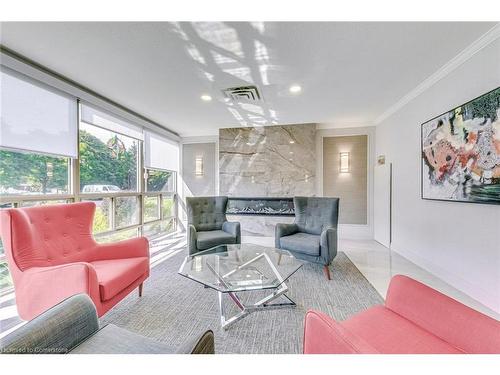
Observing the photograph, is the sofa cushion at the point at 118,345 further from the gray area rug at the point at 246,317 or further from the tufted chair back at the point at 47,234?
the tufted chair back at the point at 47,234

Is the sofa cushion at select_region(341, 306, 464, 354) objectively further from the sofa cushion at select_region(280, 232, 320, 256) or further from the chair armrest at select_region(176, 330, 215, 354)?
the sofa cushion at select_region(280, 232, 320, 256)

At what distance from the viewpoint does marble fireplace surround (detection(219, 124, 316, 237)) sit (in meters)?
4.60

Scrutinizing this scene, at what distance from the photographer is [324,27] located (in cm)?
175

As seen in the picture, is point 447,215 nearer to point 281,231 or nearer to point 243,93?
point 281,231

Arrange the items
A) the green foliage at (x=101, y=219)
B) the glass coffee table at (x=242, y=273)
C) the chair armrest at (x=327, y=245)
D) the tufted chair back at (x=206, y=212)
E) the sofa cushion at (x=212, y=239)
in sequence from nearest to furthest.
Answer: the glass coffee table at (x=242, y=273) < the chair armrest at (x=327, y=245) < the sofa cushion at (x=212, y=239) < the green foliage at (x=101, y=219) < the tufted chair back at (x=206, y=212)

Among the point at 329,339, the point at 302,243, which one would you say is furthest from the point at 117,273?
the point at 302,243

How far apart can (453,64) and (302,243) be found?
2.54 m

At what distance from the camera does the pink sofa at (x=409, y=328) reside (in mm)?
786

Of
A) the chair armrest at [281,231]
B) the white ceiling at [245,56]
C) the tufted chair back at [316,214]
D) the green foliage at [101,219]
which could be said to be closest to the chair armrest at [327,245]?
the tufted chair back at [316,214]

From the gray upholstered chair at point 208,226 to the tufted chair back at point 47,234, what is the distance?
43.6 inches

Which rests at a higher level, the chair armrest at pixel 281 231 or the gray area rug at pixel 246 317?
the chair armrest at pixel 281 231

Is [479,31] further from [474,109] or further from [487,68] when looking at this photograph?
[474,109]

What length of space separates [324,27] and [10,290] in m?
3.96

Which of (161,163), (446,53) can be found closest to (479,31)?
(446,53)
